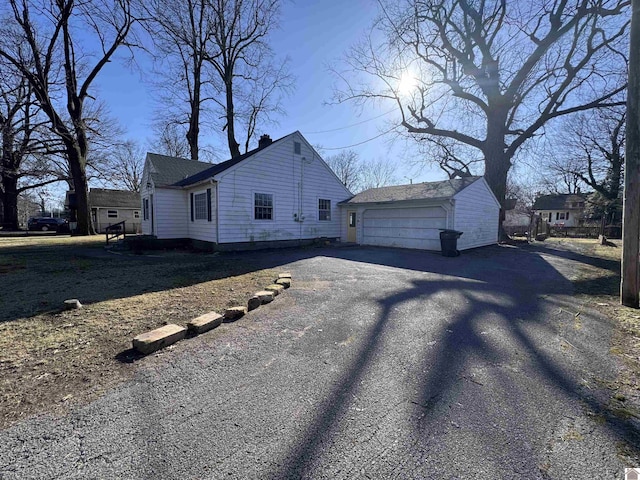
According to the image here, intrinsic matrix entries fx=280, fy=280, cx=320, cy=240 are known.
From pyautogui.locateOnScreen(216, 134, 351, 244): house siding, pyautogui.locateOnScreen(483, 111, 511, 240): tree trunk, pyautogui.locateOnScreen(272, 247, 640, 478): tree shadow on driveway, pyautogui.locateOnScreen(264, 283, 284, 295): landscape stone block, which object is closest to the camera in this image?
pyautogui.locateOnScreen(272, 247, 640, 478): tree shadow on driveway

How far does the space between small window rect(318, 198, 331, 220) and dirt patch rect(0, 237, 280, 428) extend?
725cm

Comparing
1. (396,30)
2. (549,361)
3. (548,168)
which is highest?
(396,30)

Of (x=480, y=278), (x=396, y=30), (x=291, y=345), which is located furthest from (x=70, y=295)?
(x=396, y=30)

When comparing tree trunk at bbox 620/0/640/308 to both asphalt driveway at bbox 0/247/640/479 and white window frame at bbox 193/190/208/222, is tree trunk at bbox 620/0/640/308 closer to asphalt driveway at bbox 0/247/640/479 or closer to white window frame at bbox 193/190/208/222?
asphalt driveway at bbox 0/247/640/479

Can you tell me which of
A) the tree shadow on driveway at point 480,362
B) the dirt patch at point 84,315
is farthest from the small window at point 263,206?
the tree shadow on driveway at point 480,362

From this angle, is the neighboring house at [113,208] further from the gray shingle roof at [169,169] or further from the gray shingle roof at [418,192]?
the gray shingle roof at [418,192]

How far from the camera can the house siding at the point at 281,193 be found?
36.9ft

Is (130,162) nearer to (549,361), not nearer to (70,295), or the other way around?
(70,295)

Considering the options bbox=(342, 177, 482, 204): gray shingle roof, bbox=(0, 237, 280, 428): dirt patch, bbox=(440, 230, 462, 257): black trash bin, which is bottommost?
bbox=(0, 237, 280, 428): dirt patch

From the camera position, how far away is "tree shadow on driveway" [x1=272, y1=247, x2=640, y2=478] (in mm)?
1894

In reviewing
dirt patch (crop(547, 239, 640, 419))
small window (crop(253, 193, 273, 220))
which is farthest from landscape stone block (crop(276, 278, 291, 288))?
small window (crop(253, 193, 273, 220))

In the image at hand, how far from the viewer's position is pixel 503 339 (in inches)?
134

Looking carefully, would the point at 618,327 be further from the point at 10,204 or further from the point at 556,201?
the point at 556,201

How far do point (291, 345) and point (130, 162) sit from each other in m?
42.6
